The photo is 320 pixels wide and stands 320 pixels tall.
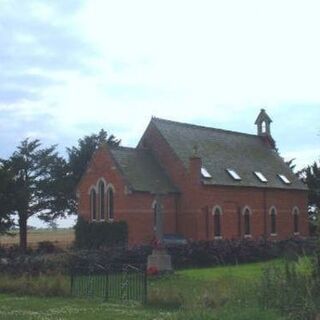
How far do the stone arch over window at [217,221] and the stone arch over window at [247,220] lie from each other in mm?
3018

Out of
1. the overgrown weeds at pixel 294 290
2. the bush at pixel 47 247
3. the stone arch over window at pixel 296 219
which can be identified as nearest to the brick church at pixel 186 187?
the stone arch over window at pixel 296 219

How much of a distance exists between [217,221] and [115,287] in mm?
28894

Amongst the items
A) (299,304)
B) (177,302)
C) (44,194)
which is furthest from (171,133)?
(299,304)

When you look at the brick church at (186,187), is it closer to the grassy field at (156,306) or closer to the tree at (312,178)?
the tree at (312,178)

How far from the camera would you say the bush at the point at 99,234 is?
46062mm

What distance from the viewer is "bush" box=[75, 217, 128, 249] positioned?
46.1 metres

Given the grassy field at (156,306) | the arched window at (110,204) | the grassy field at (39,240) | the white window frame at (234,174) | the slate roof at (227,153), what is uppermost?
the slate roof at (227,153)

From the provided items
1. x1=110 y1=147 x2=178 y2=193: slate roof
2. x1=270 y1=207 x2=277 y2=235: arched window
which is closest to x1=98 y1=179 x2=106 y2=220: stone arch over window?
x1=110 y1=147 x2=178 y2=193: slate roof

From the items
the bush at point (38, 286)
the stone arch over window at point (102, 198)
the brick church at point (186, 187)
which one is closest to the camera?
the bush at point (38, 286)

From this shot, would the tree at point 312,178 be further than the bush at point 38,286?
Yes

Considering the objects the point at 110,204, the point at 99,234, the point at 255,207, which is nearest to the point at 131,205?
the point at 110,204

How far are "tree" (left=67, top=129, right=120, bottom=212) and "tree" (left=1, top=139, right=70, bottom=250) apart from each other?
728mm

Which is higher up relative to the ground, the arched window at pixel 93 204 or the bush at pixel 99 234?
the arched window at pixel 93 204

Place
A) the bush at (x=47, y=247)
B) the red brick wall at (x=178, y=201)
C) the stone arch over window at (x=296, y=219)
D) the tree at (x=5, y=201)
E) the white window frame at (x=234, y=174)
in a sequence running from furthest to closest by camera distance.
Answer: the stone arch over window at (x=296, y=219) < the white window frame at (x=234, y=174) < the tree at (x=5, y=201) < the bush at (x=47, y=247) < the red brick wall at (x=178, y=201)
